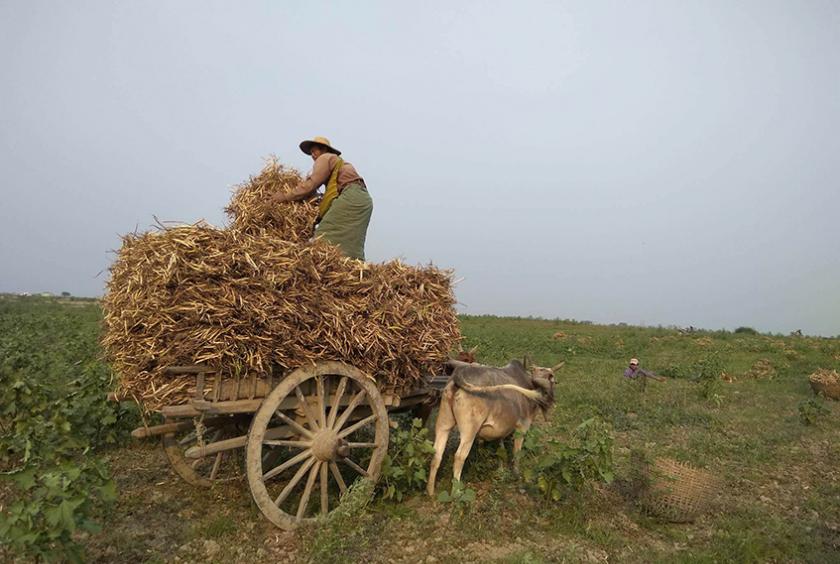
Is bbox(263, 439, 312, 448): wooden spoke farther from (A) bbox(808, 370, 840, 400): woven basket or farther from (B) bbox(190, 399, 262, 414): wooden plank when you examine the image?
(A) bbox(808, 370, 840, 400): woven basket

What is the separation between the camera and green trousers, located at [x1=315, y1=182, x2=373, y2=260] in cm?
558

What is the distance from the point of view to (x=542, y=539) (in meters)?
4.70

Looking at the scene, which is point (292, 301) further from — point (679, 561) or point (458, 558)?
point (679, 561)

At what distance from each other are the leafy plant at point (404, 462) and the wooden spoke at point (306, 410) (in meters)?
0.84

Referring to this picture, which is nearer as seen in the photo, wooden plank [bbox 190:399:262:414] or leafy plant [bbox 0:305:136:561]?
leafy plant [bbox 0:305:136:561]

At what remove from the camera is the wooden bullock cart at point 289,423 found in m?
4.09

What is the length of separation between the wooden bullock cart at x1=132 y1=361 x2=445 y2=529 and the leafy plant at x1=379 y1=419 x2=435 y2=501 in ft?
0.52

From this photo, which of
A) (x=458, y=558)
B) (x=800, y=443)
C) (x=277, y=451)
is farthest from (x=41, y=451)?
(x=800, y=443)

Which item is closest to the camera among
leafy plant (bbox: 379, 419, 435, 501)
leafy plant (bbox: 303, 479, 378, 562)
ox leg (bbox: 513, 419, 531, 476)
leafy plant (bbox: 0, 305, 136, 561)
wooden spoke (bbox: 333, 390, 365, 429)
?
leafy plant (bbox: 0, 305, 136, 561)

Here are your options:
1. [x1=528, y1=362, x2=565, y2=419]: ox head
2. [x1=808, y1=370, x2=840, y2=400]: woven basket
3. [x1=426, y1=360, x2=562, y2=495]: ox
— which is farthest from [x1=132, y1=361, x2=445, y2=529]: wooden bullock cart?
[x1=808, y1=370, x2=840, y2=400]: woven basket

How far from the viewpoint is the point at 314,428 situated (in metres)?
4.59

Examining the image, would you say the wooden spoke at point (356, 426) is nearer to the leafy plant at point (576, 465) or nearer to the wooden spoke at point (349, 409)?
the wooden spoke at point (349, 409)

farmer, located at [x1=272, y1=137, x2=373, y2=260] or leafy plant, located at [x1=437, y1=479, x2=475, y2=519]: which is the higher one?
farmer, located at [x1=272, y1=137, x2=373, y2=260]

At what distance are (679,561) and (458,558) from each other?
1.80 m
